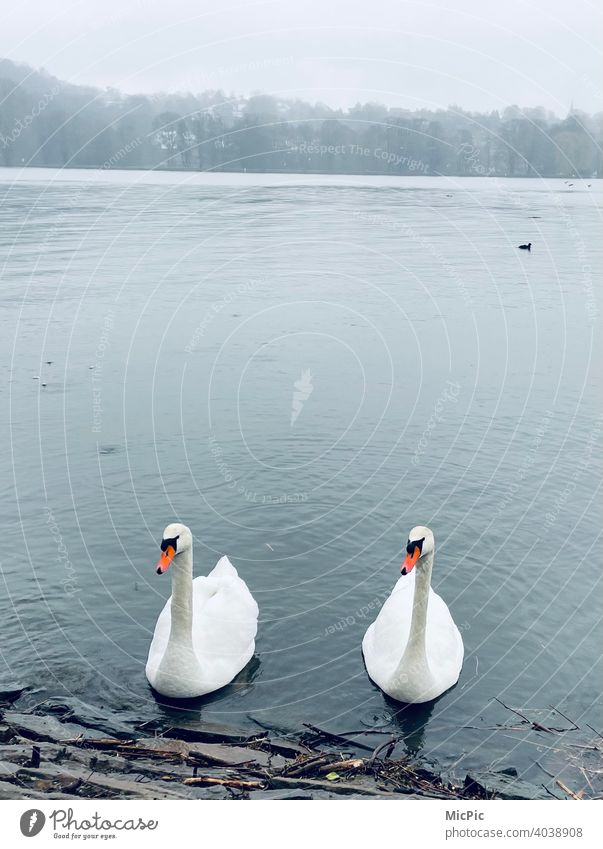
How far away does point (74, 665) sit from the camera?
1278 cm

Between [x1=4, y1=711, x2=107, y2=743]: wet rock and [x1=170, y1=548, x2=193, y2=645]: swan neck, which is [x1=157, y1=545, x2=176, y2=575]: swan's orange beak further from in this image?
[x1=4, y1=711, x2=107, y2=743]: wet rock

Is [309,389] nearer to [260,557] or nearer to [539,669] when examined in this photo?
[260,557]

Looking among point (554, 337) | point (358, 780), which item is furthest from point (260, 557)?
point (554, 337)

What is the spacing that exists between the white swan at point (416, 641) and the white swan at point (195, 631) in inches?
72.9

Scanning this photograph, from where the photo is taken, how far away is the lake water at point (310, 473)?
1285 cm

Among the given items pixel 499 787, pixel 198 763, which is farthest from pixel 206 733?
pixel 499 787

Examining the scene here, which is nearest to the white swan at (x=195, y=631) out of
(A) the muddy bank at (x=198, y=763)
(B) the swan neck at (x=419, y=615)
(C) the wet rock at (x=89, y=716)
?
(A) the muddy bank at (x=198, y=763)

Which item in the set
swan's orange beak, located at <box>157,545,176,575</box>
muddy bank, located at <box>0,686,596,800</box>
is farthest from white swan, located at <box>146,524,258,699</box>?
muddy bank, located at <box>0,686,596,800</box>

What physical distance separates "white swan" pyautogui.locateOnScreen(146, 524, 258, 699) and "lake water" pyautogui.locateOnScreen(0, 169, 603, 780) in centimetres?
32

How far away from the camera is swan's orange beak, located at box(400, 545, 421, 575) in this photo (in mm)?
11345

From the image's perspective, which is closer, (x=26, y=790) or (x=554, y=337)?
(x=26, y=790)

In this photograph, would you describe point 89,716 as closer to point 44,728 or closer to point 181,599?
point 44,728

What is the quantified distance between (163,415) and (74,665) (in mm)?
10541

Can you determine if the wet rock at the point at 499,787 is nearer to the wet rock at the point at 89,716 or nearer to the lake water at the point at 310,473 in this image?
the lake water at the point at 310,473
